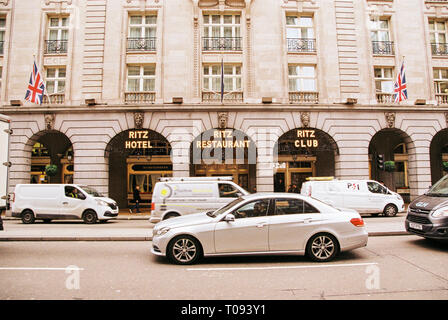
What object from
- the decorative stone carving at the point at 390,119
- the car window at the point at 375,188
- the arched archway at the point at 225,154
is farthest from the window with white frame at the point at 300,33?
the car window at the point at 375,188

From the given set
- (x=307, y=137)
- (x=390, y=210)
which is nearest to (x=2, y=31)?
(x=307, y=137)

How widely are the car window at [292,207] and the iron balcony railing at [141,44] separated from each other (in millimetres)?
16205

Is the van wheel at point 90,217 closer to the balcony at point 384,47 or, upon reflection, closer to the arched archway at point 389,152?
the arched archway at point 389,152

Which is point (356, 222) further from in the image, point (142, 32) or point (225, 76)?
point (142, 32)

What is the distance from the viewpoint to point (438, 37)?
63.9 feet

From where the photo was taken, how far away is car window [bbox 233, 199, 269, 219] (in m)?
5.95

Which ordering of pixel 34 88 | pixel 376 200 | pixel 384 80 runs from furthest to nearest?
pixel 384 80, pixel 34 88, pixel 376 200

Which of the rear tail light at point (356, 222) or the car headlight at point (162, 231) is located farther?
the rear tail light at point (356, 222)

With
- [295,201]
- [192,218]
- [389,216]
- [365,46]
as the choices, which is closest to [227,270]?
[192,218]

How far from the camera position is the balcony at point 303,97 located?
18.2 meters

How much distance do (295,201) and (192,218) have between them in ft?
7.88

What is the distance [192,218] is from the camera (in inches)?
243

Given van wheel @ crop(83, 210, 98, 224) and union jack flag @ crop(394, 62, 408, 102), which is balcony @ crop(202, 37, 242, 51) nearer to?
union jack flag @ crop(394, 62, 408, 102)

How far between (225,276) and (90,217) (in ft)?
36.4
